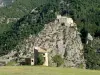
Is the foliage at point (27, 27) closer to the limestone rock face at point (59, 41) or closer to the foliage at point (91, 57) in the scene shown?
the limestone rock face at point (59, 41)

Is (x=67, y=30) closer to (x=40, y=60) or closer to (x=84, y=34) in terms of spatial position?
(x=84, y=34)

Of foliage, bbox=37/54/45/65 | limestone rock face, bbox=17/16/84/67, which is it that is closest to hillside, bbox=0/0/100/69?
limestone rock face, bbox=17/16/84/67

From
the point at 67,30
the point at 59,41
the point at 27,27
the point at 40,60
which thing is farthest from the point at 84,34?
the point at 40,60

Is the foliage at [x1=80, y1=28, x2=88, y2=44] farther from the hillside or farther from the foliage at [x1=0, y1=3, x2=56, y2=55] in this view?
the foliage at [x1=0, y1=3, x2=56, y2=55]

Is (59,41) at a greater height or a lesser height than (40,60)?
greater

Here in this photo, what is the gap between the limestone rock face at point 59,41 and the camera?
112 metres

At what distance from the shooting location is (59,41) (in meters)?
117

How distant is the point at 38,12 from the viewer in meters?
138

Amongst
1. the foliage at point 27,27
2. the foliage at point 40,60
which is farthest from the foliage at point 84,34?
the foliage at point 40,60

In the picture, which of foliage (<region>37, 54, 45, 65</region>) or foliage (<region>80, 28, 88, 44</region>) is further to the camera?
foliage (<region>80, 28, 88, 44</region>)

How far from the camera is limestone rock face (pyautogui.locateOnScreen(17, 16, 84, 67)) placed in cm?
11222

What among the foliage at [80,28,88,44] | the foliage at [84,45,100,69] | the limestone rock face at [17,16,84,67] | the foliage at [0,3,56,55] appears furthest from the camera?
the foliage at [0,3,56,55]

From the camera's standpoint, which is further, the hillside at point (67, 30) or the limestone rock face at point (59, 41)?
the hillside at point (67, 30)

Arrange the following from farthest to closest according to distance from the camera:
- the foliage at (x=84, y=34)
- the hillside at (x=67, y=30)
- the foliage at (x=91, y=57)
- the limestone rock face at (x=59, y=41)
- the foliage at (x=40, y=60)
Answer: the foliage at (x=84, y=34) → the hillside at (x=67, y=30) → the limestone rock face at (x=59, y=41) → the foliage at (x=91, y=57) → the foliage at (x=40, y=60)
